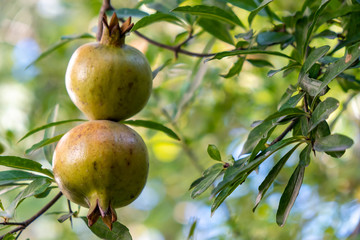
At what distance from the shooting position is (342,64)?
809 millimetres

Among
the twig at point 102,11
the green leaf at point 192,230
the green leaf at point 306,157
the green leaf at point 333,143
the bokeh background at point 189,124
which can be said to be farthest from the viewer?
the bokeh background at point 189,124

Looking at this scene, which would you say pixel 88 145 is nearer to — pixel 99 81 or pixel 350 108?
pixel 99 81

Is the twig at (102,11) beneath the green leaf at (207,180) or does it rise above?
above

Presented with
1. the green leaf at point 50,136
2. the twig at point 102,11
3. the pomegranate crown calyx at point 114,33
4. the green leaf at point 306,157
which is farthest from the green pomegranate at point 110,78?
the green leaf at point 306,157

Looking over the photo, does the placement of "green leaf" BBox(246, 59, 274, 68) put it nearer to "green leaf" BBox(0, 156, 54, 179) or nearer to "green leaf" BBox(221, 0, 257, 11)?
"green leaf" BBox(221, 0, 257, 11)

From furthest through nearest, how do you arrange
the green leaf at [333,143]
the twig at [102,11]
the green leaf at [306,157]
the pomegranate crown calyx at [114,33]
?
the twig at [102,11] < the pomegranate crown calyx at [114,33] < the green leaf at [306,157] < the green leaf at [333,143]

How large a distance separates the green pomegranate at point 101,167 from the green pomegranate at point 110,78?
0.07m

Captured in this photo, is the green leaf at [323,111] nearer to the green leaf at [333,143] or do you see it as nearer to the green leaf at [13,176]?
the green leaf at [333,143]

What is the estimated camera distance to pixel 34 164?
3.28 feet

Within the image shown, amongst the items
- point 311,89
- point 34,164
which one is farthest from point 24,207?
point 311,89

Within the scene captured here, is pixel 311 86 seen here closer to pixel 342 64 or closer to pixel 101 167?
pixel 342 64

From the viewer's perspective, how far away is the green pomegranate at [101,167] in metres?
0.82

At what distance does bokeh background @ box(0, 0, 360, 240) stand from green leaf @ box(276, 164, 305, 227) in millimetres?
573

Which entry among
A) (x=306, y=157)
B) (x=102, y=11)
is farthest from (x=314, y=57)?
(x=102, y=11)
